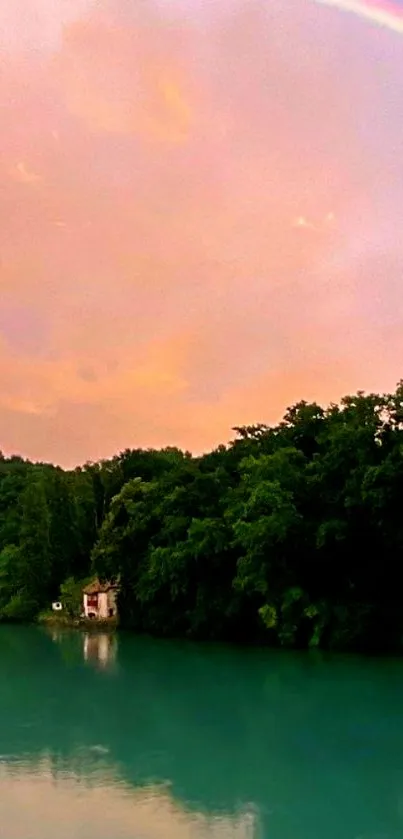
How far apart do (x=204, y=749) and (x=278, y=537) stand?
10188mm

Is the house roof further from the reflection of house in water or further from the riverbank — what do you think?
the reflection of house in water

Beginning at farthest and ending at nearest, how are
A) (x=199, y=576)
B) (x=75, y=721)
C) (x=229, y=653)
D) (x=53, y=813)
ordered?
(x=199, y=576), (x=229, y=653), (x=75, y=721), (x=53, y=813)

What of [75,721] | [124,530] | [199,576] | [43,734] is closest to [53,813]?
[43,734]

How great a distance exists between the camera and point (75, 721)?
45.7 feet

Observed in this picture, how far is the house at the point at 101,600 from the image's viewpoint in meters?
30.5

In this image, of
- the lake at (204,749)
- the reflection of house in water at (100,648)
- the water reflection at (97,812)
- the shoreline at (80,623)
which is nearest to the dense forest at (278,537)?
the shoreline at (80,623)

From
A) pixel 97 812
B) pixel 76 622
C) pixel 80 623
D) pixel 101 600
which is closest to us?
pixel 97 812

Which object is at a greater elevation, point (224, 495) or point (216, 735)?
point (224, 495)

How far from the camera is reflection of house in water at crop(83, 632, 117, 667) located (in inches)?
868

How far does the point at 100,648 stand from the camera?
24766 mm

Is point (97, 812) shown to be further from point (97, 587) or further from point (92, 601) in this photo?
point (92, 601)

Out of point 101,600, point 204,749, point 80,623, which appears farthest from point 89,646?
point 204,749

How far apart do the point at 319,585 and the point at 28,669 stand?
7029 mm

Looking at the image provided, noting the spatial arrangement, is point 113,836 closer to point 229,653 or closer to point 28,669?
point 28,669
